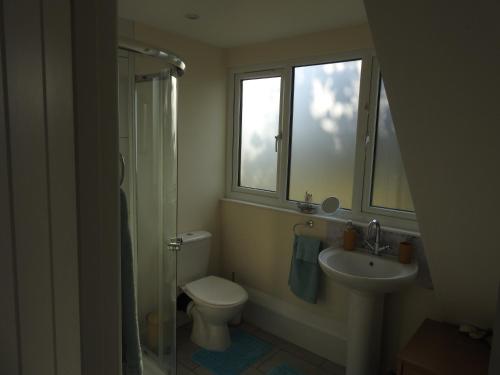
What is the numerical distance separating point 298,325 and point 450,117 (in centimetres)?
207

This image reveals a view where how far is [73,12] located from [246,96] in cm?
271

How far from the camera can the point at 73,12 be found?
499 millimetres

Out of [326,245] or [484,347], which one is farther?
[326,245]

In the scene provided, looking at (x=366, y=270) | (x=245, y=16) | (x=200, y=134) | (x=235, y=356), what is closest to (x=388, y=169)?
(x=366, y=270)

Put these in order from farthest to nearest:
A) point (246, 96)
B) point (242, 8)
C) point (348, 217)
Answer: point (246, 96) → point (348, 217) → point (242, 8)

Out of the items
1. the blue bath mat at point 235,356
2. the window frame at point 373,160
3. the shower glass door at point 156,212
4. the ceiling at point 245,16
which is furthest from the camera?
the blue bath mat at point 235,356

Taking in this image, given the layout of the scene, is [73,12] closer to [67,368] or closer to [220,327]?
[67,368]

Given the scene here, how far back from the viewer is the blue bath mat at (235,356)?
2.46 metres

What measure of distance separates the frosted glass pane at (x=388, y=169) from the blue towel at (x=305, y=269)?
57 centimetres

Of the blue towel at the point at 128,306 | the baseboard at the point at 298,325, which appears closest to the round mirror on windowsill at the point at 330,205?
the baseboard at the point at 298,325

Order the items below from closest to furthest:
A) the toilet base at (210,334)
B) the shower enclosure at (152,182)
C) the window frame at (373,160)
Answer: the shower enclosure at (152,182)
the window frame at (373,160)
the toilet base at (210,334)

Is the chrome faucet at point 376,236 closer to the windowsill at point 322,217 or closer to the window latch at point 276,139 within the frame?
the windowsill at point 322,217

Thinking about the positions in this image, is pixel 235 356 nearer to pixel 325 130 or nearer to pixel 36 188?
pixel 325 130

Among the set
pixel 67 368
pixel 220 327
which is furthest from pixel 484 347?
pixel 67 368
